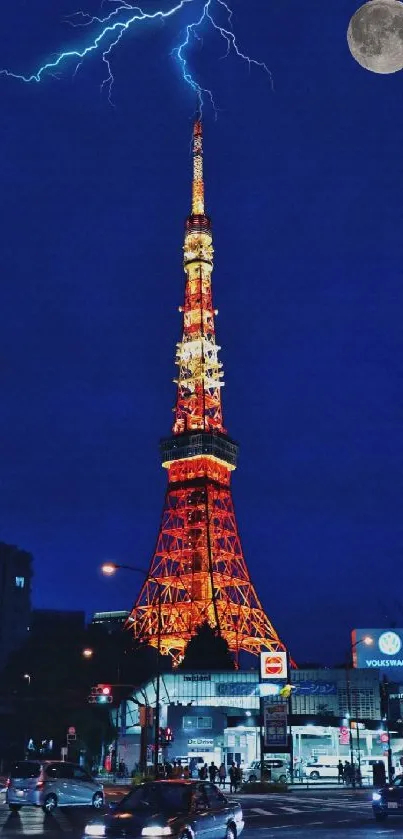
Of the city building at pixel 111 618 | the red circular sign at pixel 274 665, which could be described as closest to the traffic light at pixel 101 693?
the red circular sign at pixel 274 665

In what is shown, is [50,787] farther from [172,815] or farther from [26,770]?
[172,815]

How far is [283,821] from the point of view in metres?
25.0

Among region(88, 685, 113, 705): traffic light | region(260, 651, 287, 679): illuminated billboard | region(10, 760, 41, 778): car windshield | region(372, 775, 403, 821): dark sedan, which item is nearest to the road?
region(372, 775, 403, 821): dark sedan

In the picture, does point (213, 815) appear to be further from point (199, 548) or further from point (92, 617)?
point (92, 617)

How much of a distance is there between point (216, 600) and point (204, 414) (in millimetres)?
24828

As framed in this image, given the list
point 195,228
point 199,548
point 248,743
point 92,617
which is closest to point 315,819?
point 248,743

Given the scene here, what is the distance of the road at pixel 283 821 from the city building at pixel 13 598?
77.9 m

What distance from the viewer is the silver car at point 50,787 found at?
2747cm

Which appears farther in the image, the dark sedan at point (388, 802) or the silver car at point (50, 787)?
the silver car at point (50, 787)

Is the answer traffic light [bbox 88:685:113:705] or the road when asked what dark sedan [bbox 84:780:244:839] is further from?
traffic light [bbox 88:685:113:705]

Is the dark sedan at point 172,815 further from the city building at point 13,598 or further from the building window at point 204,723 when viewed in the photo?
the city building at point 13,598

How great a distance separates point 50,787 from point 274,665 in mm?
36699

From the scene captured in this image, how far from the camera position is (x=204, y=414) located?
362 feet

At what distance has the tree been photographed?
91938mm
